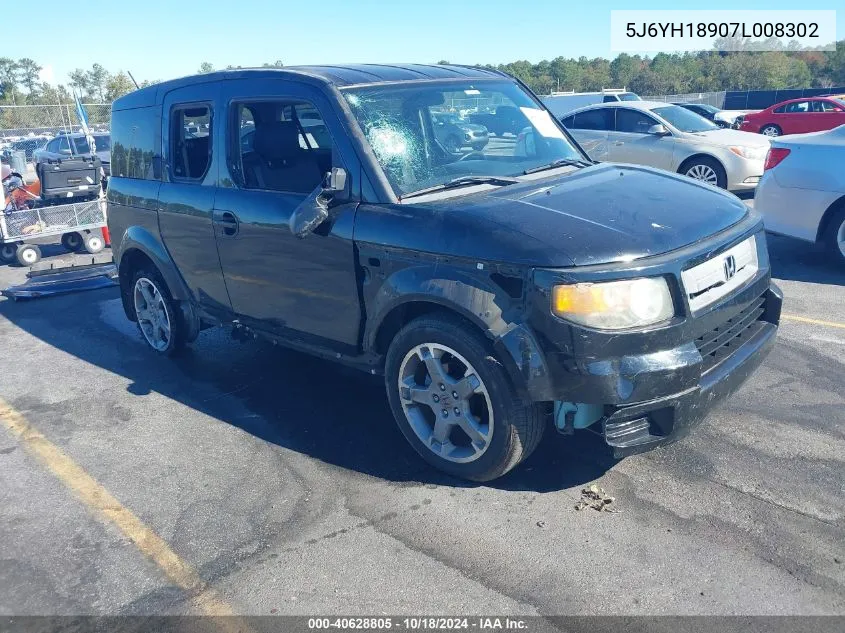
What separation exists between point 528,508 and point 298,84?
2.66m

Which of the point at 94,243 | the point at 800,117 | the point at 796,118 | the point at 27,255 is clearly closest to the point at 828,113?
the point at 800,117

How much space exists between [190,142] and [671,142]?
27.8 feet

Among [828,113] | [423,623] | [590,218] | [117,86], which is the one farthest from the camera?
[117,86]

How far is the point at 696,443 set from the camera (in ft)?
13.1

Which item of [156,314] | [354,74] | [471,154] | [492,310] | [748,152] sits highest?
[354,74]

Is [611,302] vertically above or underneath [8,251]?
above

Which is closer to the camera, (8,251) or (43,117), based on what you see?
(8,251)

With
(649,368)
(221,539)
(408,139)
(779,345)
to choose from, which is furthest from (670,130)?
(221,539)

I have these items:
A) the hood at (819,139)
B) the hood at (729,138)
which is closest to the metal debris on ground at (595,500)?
the hood at (819,139)

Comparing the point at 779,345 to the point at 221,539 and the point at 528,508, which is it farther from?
the point at 221,539

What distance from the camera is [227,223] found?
4.62 m

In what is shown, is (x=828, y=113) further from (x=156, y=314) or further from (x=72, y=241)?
(x=156, y=314)

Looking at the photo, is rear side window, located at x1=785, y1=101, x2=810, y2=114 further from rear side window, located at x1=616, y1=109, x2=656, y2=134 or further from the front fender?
the front fender

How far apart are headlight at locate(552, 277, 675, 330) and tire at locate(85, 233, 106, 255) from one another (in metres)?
9.79
